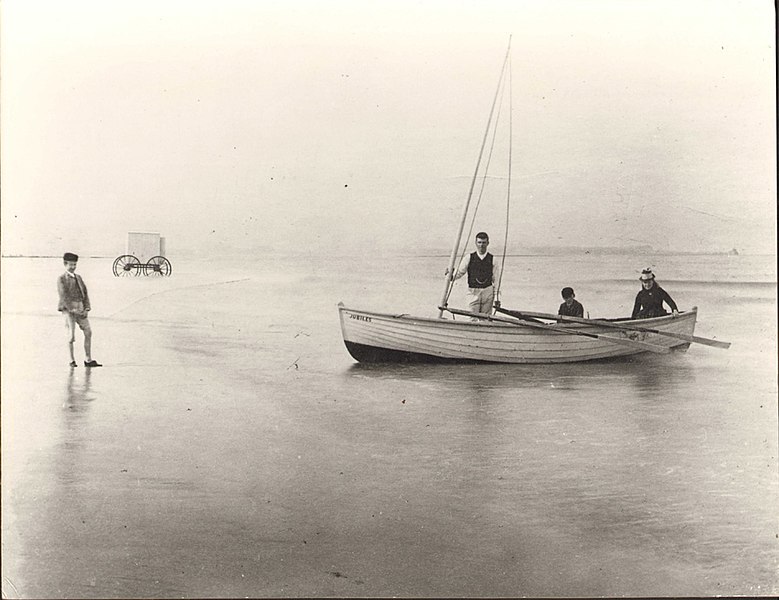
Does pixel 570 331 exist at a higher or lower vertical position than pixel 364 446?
higher

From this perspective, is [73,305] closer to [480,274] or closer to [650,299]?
[480,274]

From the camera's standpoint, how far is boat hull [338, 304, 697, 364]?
8.82ft

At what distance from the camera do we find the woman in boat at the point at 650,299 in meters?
2.68

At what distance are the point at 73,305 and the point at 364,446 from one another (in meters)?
1.10

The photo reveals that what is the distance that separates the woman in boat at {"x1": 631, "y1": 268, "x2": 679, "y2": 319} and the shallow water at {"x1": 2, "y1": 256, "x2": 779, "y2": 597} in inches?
1.3

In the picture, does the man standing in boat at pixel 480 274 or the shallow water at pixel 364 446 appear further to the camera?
the man standing in boat at pixel 480 274

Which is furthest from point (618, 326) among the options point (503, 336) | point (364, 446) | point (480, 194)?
point (364, 446)

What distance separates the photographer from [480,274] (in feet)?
8.96

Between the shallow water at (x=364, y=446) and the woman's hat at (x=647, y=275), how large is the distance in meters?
0.03

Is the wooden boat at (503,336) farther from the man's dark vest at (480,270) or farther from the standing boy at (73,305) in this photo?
the standing boy at (73,305)

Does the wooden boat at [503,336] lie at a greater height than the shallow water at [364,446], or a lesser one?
greater

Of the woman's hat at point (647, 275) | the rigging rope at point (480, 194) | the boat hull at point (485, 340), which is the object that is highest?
the rigging rope at point (480, 194)

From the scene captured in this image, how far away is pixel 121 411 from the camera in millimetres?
2574

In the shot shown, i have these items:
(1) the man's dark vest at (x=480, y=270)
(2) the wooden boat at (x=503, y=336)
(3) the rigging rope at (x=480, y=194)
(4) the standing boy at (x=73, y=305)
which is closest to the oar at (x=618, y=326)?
(2) the wooden boat at (x=503, y=336)
